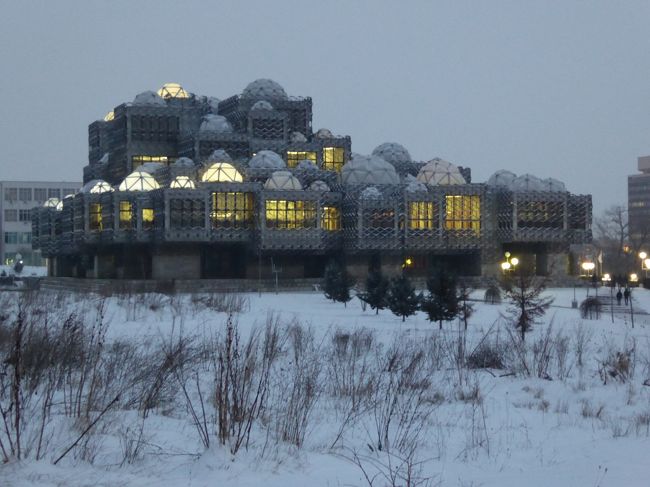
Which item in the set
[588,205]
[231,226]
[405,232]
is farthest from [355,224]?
[588,205]

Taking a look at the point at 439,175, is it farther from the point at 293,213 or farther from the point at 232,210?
the point at 232,210

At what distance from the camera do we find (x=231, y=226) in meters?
71.1

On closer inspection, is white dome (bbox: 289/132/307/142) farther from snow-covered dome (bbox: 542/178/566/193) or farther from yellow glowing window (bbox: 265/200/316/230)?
snow-covered dome (bbox: 542/178/566/193)

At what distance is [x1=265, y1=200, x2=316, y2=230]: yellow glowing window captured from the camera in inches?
2751

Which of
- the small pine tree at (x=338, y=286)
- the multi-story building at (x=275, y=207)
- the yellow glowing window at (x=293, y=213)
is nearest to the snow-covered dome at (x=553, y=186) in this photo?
the multi-story building at (x=275, y=207)

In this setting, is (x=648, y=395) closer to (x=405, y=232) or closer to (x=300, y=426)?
(x=300, y=426)

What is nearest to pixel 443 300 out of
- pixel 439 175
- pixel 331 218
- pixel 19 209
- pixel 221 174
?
pixel 331 218

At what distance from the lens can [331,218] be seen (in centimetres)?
7275

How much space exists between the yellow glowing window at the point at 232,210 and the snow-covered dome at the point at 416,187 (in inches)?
532

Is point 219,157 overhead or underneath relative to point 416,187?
overhead

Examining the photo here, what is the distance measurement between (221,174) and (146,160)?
1564 centimetres

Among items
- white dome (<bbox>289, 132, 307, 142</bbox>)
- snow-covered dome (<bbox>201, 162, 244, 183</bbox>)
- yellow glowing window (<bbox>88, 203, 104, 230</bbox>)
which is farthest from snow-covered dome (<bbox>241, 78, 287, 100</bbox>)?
yellow glowing window (<bbox>88, 203, 104, 230</bbox>)

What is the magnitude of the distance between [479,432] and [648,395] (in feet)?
16.4

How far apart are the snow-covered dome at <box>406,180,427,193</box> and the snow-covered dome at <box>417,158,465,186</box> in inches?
159
